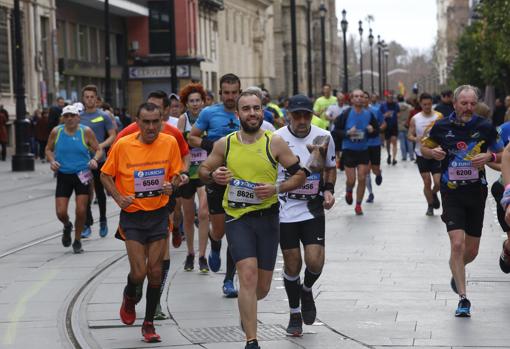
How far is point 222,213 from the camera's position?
12.6m

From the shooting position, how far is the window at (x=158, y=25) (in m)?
69.3

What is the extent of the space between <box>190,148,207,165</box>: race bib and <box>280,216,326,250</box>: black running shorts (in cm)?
450

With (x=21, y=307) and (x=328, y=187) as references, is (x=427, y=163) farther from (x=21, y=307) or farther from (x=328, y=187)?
(x=328, y=187)

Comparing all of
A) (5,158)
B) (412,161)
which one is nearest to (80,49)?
(5,158)

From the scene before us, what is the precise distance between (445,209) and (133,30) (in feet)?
193

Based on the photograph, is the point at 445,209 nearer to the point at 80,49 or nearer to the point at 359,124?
the point at 359,124

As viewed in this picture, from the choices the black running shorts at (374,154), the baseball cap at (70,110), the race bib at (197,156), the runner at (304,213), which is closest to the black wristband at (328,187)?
the runner at (304,213)

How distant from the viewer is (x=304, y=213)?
10.3m

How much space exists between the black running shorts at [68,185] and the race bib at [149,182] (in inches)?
239

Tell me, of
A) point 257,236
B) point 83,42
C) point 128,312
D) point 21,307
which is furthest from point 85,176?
point 83,42

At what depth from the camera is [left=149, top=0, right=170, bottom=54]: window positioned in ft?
227

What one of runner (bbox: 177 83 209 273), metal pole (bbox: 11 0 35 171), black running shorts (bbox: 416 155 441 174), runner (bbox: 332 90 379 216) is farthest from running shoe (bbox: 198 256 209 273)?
metal pole (bbox: 11 0 35 171)

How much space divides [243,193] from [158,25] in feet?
198

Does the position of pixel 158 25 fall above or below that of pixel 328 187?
above
